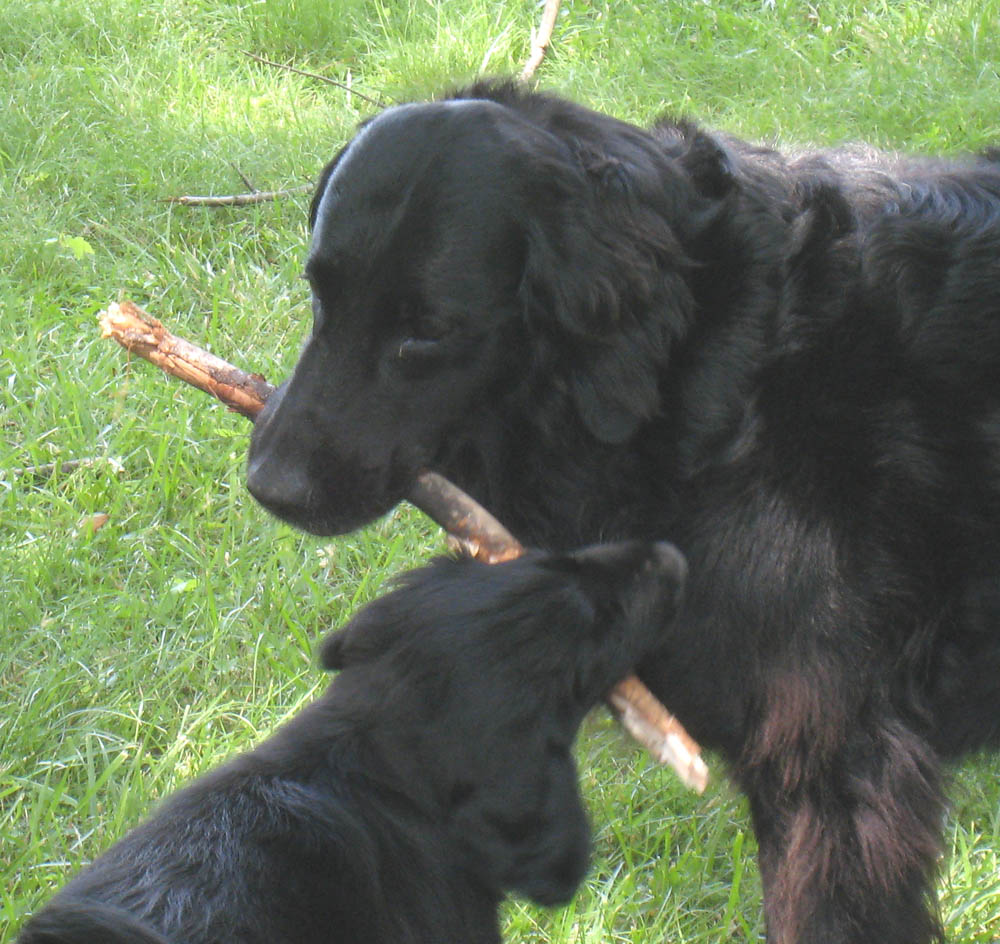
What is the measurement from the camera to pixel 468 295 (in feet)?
7.96

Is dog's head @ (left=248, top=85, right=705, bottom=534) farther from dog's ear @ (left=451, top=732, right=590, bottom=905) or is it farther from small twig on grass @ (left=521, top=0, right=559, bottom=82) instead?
small twig on grass @ (left=521, top=0, right=559, bottom=82)

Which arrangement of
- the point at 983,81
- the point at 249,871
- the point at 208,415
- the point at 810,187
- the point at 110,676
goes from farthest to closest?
Answer: the point at 983,81 < the point at 208,415 < the point at 110,676 < the point at 810,187 < the point at 249,871

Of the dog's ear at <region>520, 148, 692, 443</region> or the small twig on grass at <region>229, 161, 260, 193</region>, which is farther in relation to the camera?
the small twig on grass at <region>229, 161, 260, 193</region>

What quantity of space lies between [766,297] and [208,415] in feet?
6.55

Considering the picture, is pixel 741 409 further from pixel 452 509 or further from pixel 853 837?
pixel 853 837

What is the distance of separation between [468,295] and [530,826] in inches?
36.6

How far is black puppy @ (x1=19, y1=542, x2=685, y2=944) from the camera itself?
6.50 ft

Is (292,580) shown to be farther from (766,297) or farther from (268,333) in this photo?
(766,297)

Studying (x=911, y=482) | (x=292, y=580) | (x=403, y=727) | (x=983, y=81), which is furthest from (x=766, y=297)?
(x=983, y=81)

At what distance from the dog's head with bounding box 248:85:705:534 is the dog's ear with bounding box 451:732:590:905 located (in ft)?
2.22

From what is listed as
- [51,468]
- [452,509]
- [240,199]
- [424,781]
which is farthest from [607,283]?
[240,199]

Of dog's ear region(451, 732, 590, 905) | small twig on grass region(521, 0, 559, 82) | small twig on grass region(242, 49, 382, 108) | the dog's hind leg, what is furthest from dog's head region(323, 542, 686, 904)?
small twig on grass region(521, 0, 559, 82)

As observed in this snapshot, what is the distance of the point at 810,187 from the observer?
8.47ft

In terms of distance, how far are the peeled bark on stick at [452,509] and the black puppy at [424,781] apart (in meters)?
0.11
